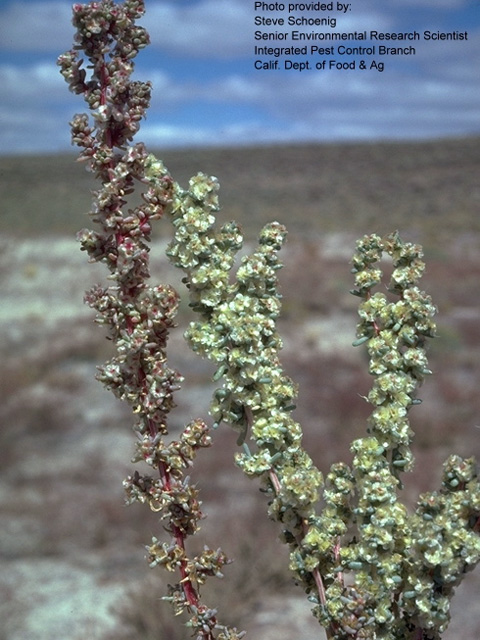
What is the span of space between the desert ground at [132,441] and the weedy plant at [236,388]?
0.13 meters

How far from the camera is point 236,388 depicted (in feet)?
3.82

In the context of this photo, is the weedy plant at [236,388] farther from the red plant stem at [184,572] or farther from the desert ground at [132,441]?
the desert ground at [132,441]

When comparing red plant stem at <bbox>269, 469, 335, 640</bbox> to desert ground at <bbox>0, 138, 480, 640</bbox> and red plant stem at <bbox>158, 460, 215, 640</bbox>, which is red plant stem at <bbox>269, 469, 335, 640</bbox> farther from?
desert ground at <bbox>0, 138, 480, 640</bbox>

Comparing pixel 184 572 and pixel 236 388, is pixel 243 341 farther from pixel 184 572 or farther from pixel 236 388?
pixel 184 572

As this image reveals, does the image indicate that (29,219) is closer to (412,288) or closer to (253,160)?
(253,160)

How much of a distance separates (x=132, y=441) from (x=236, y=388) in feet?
26.0

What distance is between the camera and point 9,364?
11.7 m

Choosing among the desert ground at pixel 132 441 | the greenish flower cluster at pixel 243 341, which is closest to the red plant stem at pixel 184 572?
the greenish flower cluster at pixel 243 341

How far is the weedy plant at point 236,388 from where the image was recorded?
1.13 meters

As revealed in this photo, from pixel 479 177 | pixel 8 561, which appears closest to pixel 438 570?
pixel 8 561

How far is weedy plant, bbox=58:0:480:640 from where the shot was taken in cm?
113

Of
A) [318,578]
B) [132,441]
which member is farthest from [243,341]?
[132,441]

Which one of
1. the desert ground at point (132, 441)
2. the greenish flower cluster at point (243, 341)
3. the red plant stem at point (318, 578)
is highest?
the desert ground at point (132, 441)

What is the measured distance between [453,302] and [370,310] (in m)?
15.0
